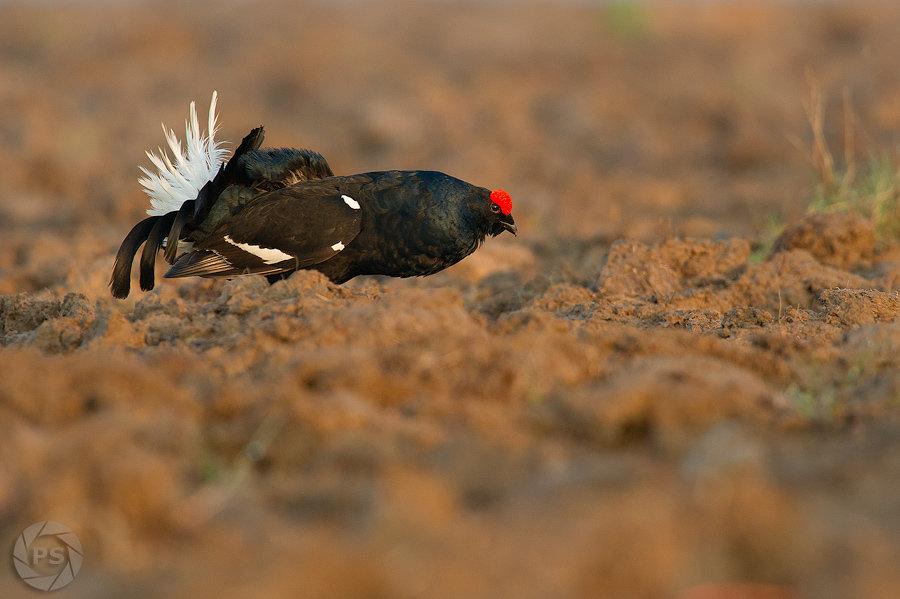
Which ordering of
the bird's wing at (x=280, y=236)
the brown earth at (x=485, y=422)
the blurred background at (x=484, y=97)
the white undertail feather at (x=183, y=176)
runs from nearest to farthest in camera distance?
the brown earth at (x=485, y=422) → the bird's wing at (x=280, y=236) → the white undertail feather at (x=183, y=176) → the blurred background at (x=484, y=97)

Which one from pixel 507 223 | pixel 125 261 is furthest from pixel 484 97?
pixel 125 261

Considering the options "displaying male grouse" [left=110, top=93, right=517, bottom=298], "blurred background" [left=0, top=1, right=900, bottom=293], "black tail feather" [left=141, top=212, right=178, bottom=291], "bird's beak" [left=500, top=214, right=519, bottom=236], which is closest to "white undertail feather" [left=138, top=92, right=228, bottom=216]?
"displaying male grouse" [left=110, top=93, right=517, bottom=298]

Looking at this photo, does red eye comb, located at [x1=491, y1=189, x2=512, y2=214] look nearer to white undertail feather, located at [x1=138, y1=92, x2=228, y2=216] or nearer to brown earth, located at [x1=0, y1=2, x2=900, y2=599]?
brown earth, located at [x1=0, y1=2, x2=900, y2=599]


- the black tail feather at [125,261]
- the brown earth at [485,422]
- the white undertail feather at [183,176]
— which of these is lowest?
the brown earth at [485,422]

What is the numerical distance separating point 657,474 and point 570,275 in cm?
380

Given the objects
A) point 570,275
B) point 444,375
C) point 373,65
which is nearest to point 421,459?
point 444,375

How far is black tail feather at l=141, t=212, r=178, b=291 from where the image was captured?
5.38m

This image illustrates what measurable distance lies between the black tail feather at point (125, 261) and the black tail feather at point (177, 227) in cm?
22

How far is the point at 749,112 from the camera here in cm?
1341

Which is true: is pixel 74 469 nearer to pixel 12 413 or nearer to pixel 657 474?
pixel 12 413

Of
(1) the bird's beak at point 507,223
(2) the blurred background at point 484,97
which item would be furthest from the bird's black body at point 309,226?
(2) the blurred background at point 484,97

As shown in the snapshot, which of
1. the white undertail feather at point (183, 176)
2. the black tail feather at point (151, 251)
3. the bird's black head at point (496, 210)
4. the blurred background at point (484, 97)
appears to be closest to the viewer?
the black tail feather at point (151, 251)

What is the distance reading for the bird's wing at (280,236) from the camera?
5.28m

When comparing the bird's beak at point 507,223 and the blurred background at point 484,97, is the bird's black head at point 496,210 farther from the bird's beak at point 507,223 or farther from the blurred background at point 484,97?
the blurred background at point 484,97
